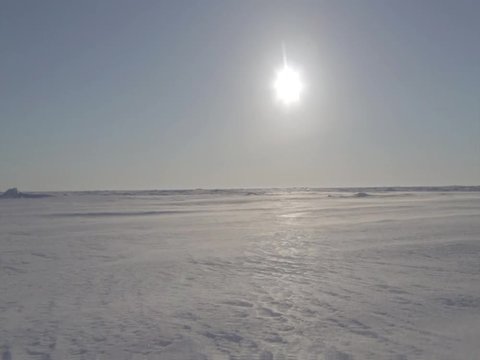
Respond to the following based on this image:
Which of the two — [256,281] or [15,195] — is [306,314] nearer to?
[256,281]

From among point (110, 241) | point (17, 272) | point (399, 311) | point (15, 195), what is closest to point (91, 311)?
point (17, 272)

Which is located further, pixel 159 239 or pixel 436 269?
pixel 159 239

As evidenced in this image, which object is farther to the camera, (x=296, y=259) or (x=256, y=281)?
(x=296, y=259)

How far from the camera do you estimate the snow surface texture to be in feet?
18.1

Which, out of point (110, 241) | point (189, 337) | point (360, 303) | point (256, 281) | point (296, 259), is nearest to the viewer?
point (189, 337)

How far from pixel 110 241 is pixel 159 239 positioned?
1.49m

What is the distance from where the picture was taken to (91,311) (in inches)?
273

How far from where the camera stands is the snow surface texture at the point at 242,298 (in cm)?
551

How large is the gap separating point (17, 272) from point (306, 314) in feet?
20.8

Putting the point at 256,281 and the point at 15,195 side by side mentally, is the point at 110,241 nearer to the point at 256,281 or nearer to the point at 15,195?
the point at 256,281

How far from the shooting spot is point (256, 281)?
8859mm

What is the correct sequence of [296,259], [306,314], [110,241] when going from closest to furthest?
[306,314]
[296,259]
[110,241]

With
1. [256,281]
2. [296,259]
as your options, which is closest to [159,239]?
[296,259]

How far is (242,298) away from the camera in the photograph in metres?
7.64
